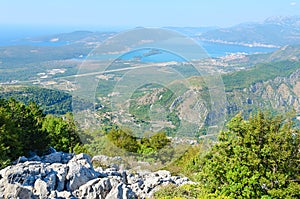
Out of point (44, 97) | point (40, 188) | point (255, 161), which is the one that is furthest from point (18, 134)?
point (44, 97)

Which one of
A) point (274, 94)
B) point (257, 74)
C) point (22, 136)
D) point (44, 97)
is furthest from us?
point (257, 74)

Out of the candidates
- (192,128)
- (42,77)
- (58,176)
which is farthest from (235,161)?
(42,77)

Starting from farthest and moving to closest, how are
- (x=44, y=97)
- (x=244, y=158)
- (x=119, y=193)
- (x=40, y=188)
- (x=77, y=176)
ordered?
(x=44, y=97), (x=77, y=176), (x=244, y=158), (x=119, y=193), (x=40, y=188)

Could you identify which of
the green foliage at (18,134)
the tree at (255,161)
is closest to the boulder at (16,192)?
the green foliage at (18,134)

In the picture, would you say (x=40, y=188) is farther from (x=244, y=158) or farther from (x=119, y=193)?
(x=244, y=158)

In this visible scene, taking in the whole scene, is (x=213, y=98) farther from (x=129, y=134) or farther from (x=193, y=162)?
(x=193, y=162)

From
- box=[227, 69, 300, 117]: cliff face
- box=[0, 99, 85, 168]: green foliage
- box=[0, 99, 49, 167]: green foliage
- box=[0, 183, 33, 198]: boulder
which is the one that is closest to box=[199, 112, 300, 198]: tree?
box=[0, 183, 33, 198]: boulder

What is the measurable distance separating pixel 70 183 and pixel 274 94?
81.7m

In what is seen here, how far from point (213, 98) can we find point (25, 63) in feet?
286

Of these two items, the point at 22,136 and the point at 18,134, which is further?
the point at 22,136

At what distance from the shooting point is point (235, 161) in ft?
24.2

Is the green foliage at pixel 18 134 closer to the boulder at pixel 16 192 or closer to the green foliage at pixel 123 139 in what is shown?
the boulder at pixel 16 192

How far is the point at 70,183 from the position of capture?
7590 mm

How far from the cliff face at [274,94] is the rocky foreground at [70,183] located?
63826 mm
